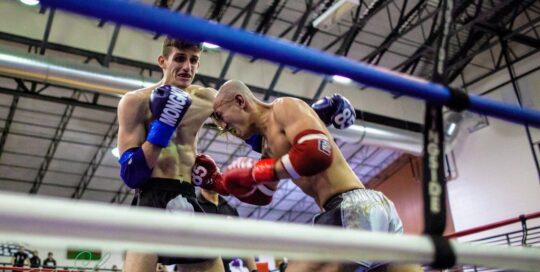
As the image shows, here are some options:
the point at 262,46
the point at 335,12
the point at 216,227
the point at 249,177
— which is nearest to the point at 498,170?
the point at 335,12

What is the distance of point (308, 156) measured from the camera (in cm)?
141

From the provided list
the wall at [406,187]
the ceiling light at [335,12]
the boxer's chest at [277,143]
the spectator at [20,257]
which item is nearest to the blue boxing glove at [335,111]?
the boxer's chest at [277,143]

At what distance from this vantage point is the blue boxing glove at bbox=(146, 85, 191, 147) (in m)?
1.75

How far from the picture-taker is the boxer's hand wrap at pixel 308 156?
4.63ft

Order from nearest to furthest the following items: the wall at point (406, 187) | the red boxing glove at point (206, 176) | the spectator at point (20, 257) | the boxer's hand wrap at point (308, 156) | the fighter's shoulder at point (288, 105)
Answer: the boxer's hand wrap at point (308, 156) < the fighter's shoulder at point (288, 105) < the red boxing glove at point (206, 176) < the spectator at point (20, 257) < the wall at point (406, 187)

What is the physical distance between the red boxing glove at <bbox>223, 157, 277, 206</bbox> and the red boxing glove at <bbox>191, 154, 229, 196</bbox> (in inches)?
22.6

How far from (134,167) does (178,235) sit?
1257 millimetres

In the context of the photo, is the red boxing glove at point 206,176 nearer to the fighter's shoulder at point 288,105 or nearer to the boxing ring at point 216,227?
the fighter's shoulder at point 288,105

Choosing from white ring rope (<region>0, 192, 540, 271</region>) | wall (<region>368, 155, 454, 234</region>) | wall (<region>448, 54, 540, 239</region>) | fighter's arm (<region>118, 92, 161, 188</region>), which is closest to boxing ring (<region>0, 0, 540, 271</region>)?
white ring rope (<region>0, 192, 540, 271</region>)

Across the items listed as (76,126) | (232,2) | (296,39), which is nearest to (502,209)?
(296,39)

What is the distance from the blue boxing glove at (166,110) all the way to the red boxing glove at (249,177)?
0.31m

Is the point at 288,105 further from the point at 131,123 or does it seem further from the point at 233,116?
the point at 131,123

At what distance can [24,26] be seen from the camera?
802cm

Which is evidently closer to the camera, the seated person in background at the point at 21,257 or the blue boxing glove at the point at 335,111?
the blue boxing glove at the point at 335,111
